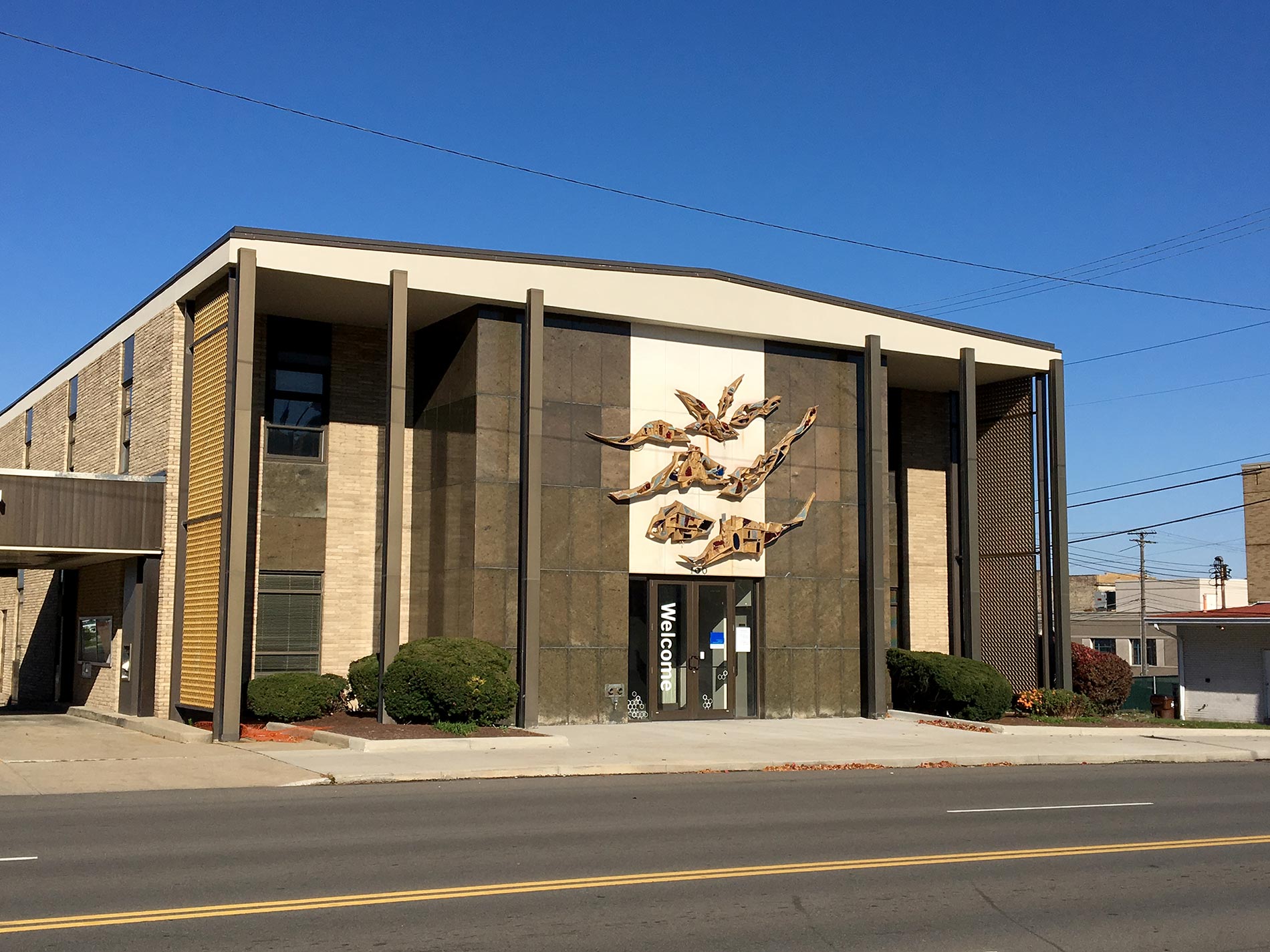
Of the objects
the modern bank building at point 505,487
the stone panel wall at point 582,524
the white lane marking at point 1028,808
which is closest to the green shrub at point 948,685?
the modern bank building at point 505,487

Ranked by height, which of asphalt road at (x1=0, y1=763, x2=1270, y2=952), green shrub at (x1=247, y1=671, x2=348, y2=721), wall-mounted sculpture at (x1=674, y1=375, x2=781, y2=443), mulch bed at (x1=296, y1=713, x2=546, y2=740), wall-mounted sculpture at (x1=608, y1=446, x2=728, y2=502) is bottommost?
asphalt road at (x1=0, y1=763, x2=1270, y2=952)

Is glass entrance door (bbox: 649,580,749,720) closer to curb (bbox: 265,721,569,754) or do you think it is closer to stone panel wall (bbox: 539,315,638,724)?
stone panel wall (bbox: 539,315,638,724)

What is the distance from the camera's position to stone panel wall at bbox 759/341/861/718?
2752 cm

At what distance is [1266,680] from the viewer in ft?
123

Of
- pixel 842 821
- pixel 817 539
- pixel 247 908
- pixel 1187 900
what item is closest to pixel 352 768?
pixel 842 821

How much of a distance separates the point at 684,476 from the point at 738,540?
182cm

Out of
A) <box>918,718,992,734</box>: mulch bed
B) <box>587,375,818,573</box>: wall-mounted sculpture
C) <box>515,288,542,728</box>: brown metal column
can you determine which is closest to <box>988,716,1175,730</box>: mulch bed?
<box>918,718,992,734</box>: mulch bed

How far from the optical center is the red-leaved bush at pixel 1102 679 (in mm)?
30781

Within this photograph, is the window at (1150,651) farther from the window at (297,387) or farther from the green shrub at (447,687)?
the green shrub at (447,687)

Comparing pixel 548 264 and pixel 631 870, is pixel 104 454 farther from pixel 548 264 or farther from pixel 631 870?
pixel 631 870

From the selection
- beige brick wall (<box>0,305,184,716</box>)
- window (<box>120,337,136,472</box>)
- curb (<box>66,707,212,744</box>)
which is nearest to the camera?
curb (<box>66,707,212,744</box>)

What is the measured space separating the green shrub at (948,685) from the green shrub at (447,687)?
10037 millimetres

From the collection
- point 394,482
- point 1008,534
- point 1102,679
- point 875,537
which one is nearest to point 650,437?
point 394,482

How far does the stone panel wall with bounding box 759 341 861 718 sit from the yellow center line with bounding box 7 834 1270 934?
49.6 feet
